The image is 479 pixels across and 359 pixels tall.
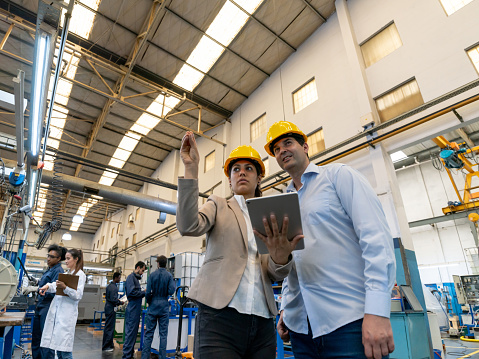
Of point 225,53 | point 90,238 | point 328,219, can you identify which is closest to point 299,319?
point 328,219

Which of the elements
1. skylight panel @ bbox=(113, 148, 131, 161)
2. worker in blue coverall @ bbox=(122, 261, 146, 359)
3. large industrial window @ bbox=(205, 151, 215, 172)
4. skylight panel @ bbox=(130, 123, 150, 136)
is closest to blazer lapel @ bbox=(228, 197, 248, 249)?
worker in blue coverall @ bbox=(122, 261, 146, 359)

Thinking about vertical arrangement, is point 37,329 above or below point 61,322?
below

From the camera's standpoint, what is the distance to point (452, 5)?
236 inches

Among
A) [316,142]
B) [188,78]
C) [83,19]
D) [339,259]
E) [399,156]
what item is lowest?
[339,259]

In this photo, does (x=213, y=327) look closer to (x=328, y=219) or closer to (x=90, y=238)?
(x=328, y=219)

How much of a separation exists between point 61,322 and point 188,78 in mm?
8800

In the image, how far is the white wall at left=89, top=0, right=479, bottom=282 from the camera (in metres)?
5.73

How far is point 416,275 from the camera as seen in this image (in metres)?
5.63

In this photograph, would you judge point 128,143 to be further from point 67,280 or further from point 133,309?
point 67,280

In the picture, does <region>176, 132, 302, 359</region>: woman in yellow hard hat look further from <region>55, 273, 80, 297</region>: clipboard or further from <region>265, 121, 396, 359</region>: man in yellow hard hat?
<region>55, 273, 80, 297</region>: clipboard

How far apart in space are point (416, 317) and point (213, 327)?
16.1 feet

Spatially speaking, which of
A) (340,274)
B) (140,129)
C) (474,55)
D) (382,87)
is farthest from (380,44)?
(140,129)

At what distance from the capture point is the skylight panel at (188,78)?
9898 millimetres

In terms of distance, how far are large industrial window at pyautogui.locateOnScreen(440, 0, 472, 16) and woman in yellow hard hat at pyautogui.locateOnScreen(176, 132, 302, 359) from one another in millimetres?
7415
